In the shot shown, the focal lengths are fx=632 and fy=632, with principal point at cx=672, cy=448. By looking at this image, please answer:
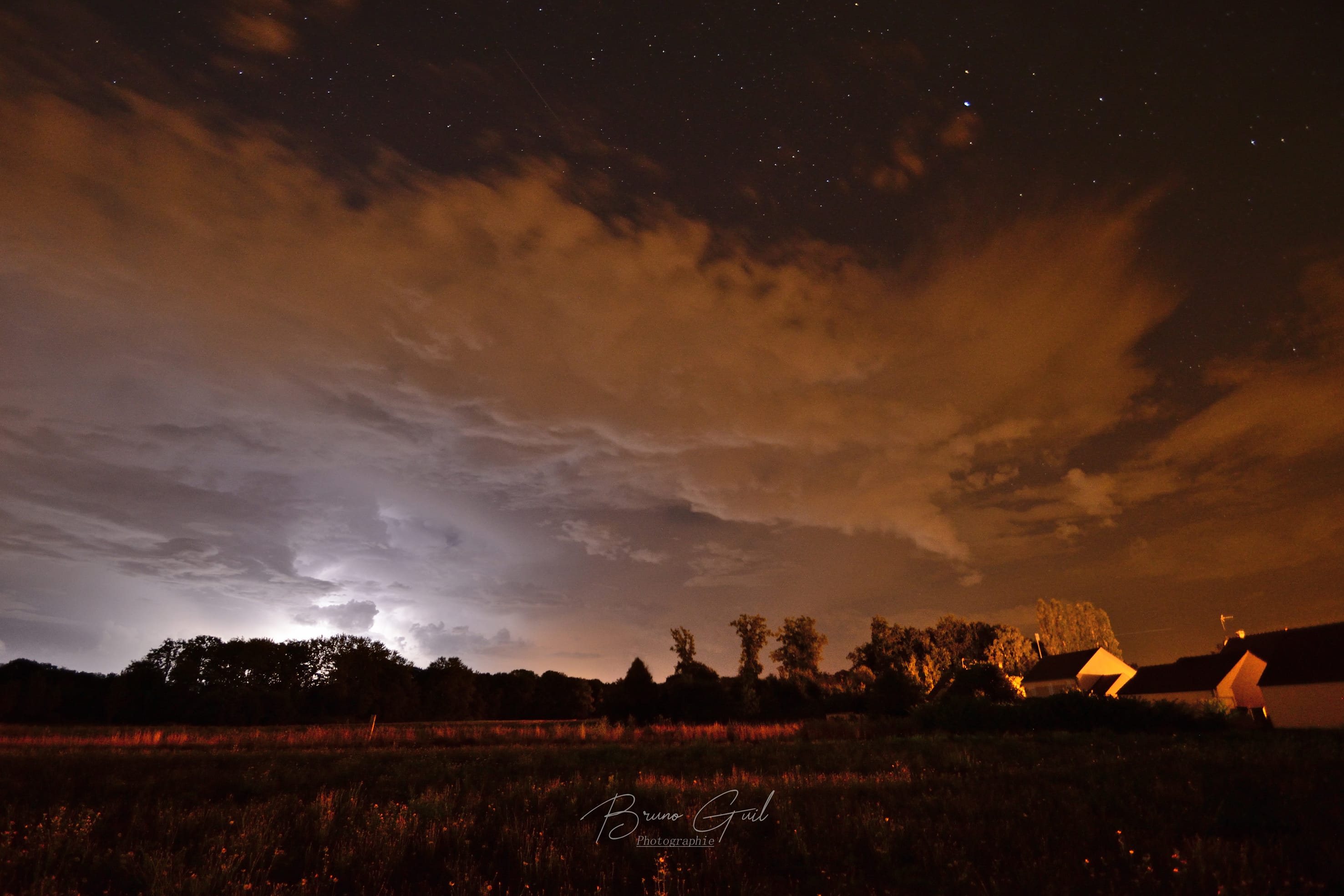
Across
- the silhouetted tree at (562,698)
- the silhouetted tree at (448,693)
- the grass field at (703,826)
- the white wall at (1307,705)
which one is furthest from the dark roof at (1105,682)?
the silhouetted tree at (448,693)

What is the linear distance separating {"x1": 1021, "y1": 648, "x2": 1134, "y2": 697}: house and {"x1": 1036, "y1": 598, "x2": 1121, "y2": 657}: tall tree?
29.1 metres

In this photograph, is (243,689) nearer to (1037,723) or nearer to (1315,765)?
(1037,723)

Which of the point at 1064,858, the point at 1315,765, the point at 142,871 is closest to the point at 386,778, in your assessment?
the point at 142,871

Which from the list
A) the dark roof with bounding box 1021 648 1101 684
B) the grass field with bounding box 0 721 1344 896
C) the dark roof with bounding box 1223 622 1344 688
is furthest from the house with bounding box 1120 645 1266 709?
the grass field with bounding box 0 721 1344 896

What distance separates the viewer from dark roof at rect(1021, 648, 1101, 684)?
73312mm

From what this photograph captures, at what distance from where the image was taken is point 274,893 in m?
7.72

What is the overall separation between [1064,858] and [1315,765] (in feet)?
40.4

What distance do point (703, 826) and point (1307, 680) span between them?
52844mm

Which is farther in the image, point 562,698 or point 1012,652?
point 562,698

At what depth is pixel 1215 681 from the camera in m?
54.4

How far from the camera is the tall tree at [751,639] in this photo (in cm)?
7569

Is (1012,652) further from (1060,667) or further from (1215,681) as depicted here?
(1215,681)

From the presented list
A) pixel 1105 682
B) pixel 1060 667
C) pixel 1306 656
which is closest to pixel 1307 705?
pixel 1306 656

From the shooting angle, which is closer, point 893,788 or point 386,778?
point 893,788
